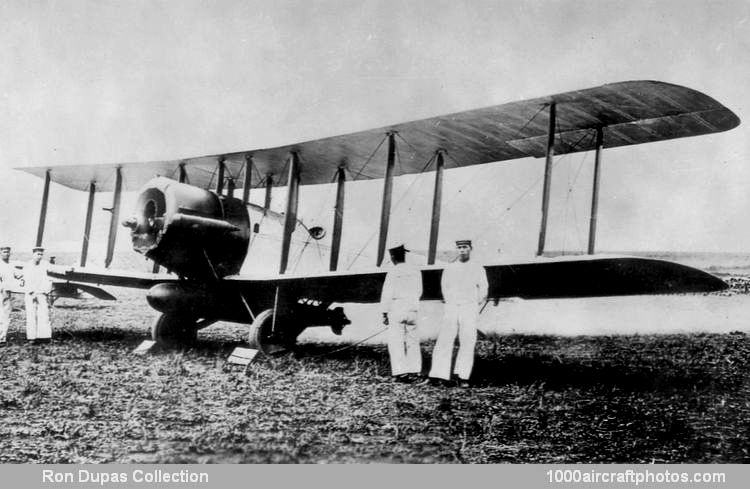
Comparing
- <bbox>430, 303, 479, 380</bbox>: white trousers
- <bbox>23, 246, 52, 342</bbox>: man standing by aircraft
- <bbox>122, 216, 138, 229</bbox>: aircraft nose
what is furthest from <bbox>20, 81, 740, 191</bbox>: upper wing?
<bbox>430, 303, 479, 380</bbox>: white trousers

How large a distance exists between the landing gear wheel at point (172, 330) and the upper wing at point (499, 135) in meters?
2.37

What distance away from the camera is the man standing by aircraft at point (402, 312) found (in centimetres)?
548

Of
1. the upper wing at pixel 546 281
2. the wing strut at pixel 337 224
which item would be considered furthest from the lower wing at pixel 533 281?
the wing strut at pixel 337 224

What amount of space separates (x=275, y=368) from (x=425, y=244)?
3274 mm

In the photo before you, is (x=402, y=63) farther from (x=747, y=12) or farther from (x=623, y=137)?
(x=747, y=12)

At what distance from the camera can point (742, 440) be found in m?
3.76

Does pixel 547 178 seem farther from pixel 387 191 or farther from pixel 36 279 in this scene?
pixel 36 279

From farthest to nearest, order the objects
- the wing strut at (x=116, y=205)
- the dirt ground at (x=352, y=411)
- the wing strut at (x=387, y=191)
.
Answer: the wing strut at (x=116, y=205)
the wing strut at (x=387, y=191)
the dirt ground at (x=352, y=411)

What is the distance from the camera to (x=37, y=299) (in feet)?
25.1

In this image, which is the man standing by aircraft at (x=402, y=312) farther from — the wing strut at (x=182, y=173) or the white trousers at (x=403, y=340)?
the wing strut at (x=182, y=173)

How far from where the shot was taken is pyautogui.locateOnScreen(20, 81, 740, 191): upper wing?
17.0ft

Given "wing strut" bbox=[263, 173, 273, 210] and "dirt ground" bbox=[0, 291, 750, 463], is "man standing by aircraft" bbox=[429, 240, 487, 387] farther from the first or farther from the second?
"wing strut" bbox=[263, 173, 273, 210]

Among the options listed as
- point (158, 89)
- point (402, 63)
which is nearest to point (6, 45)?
point (158, 89)

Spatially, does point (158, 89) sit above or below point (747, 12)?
below
